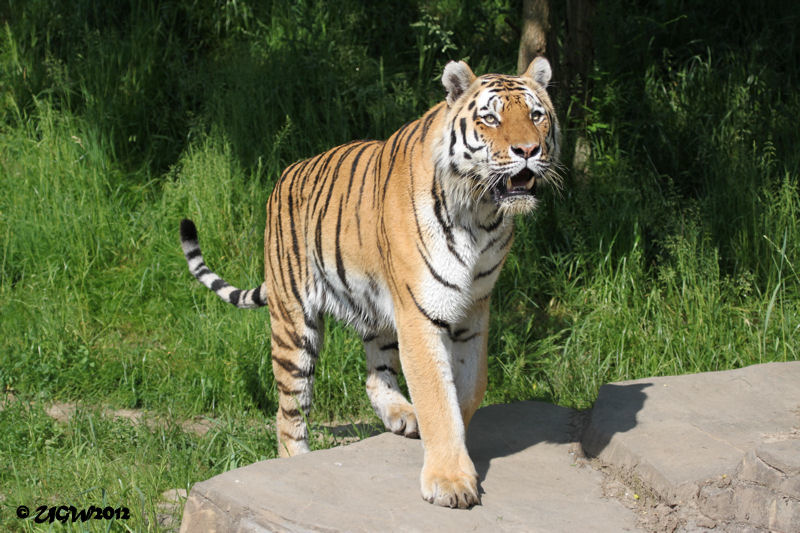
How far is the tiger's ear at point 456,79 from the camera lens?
10.0 feet

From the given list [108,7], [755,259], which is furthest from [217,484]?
[108,7]

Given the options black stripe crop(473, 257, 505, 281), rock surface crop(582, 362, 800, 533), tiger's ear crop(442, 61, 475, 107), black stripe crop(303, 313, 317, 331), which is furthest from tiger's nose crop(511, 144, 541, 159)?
black stripe crop(303, 313, 317, 331)

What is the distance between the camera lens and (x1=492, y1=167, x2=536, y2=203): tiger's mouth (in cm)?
289

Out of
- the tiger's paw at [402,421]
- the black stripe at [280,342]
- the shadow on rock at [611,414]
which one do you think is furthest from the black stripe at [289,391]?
Result: the shadow on rock at [611,414]

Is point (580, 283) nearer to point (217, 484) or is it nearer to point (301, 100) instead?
point (301, 100)

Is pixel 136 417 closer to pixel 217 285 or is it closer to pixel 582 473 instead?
pixel 217 285

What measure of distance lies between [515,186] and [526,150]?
139 millimetres

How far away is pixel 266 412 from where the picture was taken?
441 centimetres

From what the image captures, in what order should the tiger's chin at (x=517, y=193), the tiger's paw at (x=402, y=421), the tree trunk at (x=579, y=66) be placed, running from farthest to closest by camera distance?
the tree trunk at (x=579, y=66) → the tiger's paw at (x=402, y=421) → the tiger's chin at (x=517, y=193)

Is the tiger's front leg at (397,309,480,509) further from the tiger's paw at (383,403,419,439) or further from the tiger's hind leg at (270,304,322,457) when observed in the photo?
the tiger's hind leg at (270,304,322,457)

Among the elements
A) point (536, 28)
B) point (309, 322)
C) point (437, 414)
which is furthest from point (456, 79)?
point (536, 28)

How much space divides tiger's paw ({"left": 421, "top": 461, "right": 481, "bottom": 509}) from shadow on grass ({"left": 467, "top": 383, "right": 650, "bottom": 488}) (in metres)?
0.22

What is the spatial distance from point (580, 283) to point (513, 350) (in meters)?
0.78

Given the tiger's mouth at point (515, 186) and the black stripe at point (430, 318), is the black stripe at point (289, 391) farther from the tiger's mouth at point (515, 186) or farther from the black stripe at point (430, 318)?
the tiger's mouth at point (515, 186)
